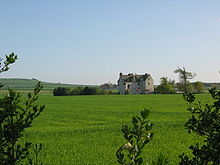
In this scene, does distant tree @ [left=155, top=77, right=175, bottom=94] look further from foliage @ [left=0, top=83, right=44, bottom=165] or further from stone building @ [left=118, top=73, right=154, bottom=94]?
foliage @ [left=0, top=83, right=44, bottom=165]

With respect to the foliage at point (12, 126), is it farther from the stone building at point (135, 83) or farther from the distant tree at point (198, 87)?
the distant tree at point (198, 87)

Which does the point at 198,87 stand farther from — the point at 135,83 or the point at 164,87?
the point at 135,83

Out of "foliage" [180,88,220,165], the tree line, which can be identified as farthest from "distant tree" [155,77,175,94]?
"foliage" [180,88,220,165]

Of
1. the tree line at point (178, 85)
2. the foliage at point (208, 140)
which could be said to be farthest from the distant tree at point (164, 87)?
the foliage at point (208, 140)

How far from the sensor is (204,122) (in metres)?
3.75

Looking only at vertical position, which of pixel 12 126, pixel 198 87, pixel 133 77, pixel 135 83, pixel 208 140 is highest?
pixel 133 77

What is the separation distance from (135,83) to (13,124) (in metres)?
133

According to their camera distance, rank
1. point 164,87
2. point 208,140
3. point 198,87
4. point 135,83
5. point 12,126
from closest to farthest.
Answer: point 12,126 → point 208,140 → point 164,87 → point 198,87 → point 135,83

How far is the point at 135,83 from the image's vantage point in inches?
5349

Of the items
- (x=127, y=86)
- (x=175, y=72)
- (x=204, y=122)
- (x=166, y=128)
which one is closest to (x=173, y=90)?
(x=175, y=72)

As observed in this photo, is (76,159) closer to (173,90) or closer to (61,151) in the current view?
(61,151)

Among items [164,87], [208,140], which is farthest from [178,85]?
[208,140]

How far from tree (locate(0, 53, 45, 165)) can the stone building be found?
13028 centimetres

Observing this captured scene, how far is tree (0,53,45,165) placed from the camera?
281 cm
